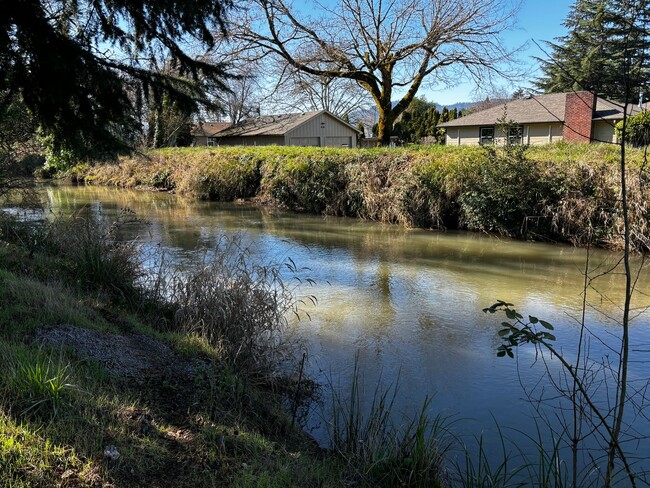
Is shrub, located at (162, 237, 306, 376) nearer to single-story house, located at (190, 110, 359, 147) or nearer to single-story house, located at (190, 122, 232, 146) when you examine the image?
single-story house, located at (190, 110, 359, 147)

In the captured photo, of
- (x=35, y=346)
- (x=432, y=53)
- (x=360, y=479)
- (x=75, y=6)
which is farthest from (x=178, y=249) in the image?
(x=432, y=53)

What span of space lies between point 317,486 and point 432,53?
21889mm

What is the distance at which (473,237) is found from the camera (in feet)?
44.9

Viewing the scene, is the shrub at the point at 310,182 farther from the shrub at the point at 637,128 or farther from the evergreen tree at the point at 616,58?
the evergreen tree at the point at 616,58

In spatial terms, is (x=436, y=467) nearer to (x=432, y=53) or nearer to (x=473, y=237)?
(x=473, y=237)

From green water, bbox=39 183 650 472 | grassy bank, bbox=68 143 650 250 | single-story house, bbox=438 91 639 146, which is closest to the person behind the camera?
green water, bbox=39 183 650 472

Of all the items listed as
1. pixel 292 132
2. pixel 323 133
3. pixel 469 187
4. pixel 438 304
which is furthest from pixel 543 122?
pixel 438 304

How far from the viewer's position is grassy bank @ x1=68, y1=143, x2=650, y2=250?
469 inches

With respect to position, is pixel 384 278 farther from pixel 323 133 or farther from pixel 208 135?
pixel 208 135

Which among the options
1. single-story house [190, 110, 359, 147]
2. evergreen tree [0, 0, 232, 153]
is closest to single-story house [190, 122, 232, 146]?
single-story house [190, 110, 359, 147]

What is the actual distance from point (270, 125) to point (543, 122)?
1887 cm

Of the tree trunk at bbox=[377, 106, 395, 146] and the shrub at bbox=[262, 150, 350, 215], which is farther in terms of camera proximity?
the tree trunk at bbox=[377, 106, 395, 146]

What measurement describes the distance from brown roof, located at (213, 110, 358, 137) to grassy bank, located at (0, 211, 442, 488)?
32.1 metres

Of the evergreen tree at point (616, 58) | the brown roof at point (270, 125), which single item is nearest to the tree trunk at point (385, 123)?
the brown roof at point (270, 125)
